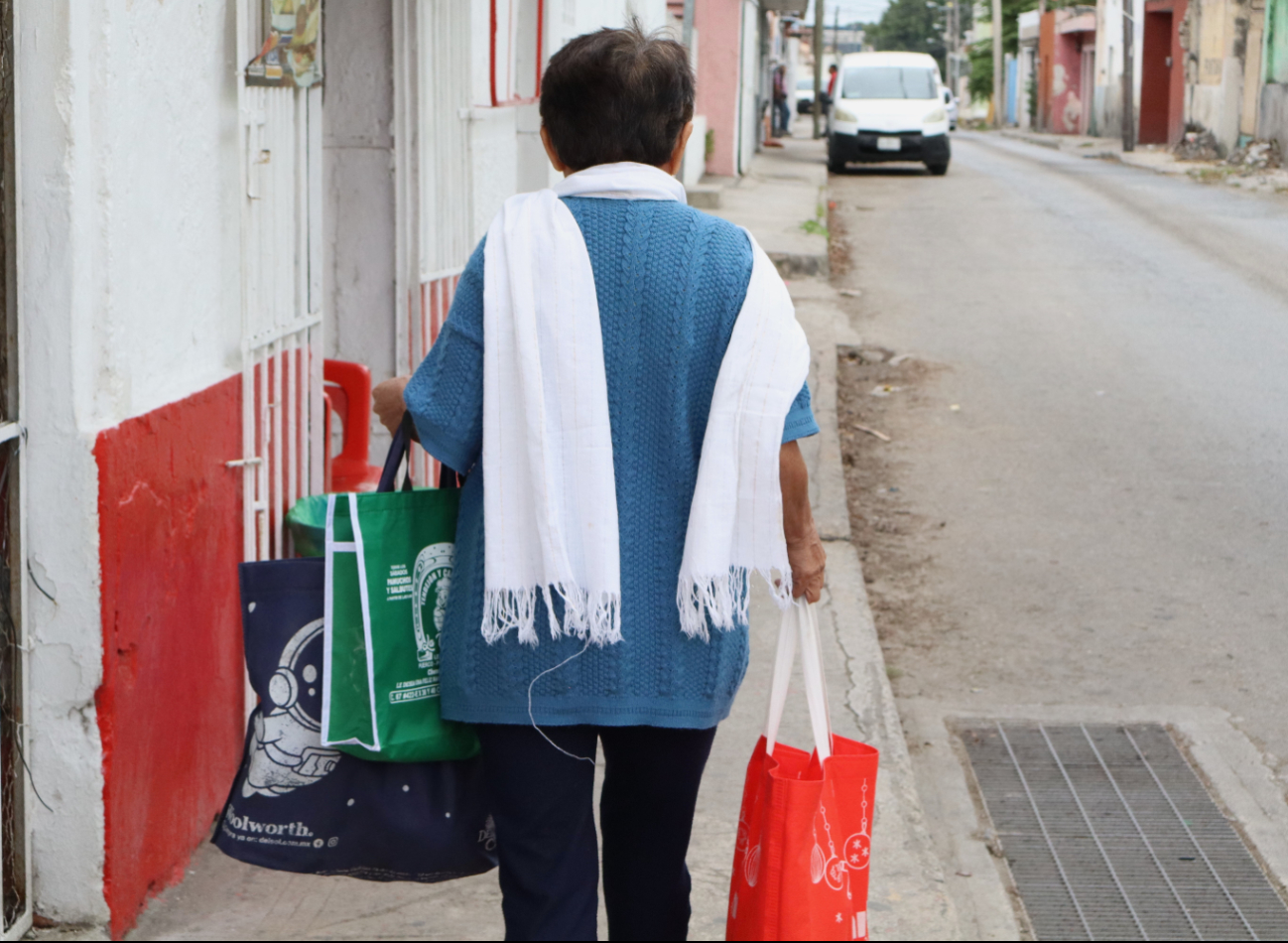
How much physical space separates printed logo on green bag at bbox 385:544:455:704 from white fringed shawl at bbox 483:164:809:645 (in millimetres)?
168

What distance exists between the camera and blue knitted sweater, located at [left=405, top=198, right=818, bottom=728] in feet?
6.66

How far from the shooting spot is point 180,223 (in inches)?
108

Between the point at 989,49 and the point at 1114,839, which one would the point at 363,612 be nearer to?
the point at 1114,839

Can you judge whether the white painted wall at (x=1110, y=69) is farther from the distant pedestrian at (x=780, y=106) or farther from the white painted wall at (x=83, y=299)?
the white painted wall at (x=83, y=299)

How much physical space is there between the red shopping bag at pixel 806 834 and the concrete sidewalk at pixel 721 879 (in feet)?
2.70

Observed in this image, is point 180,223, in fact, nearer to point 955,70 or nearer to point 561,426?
point 561,426

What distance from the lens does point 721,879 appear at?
10.3 ft

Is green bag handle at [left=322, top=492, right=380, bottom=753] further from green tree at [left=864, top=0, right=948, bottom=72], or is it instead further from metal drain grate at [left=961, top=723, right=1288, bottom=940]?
green tree at [left=864, top=0, right=948, bottom=72]

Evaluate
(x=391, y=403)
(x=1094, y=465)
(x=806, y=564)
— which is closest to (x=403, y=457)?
(x=391, y=403)

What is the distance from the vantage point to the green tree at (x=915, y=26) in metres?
92.1

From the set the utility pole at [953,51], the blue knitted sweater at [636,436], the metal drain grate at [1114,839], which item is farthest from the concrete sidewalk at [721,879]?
the utility pole at [953,51]

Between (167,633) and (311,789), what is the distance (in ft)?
1.93

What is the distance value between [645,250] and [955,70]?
7718cm

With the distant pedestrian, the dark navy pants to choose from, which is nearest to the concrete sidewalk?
the dark navy pants
